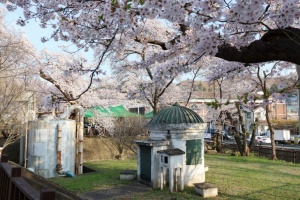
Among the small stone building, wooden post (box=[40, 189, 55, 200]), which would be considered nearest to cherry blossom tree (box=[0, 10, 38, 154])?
the small stone building

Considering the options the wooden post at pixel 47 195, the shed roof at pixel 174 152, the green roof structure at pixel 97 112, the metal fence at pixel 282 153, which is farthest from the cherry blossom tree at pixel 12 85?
the metal fence at pixel 282 153

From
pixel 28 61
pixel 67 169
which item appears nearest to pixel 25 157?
pixel 67 169

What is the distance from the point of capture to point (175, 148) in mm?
11008

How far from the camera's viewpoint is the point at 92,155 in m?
20.2

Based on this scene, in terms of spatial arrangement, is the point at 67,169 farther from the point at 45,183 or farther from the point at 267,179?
the point at 45,183

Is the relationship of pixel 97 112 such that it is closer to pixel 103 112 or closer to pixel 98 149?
pixel 103 112

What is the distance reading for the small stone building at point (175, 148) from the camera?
10820mm

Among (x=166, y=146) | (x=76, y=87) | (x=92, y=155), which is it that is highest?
(x=76, y=87)

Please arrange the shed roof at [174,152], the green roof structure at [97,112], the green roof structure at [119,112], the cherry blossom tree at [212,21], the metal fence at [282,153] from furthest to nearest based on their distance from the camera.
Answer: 1. the green roof structure at [97,112]
2. the green roof structure at [119,112]
3. the metal fence at [282,153]
4. the shed roof at [174,152]
5. the cherry blossom tree at [212,21]

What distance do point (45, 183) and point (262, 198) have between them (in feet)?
27.6

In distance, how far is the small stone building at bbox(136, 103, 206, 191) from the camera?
10820mm

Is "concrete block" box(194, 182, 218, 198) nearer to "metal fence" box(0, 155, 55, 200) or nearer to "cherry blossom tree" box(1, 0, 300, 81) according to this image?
"cherry blossom tree" box(1, 0, 300, 81)

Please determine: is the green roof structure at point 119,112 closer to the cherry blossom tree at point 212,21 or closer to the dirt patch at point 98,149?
the dirt patch at point 98,149

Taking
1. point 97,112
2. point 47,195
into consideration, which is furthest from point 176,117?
point 97,112
